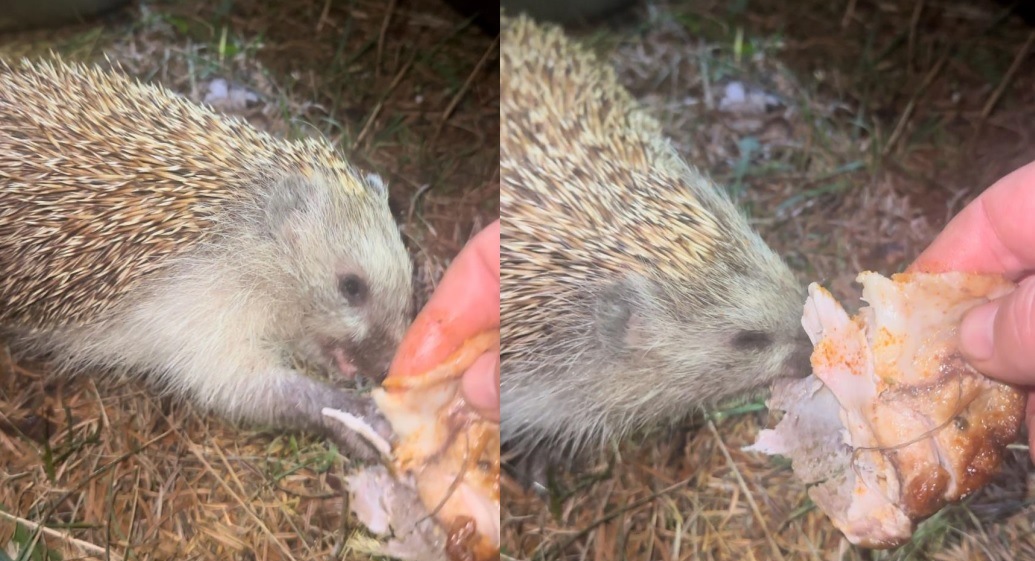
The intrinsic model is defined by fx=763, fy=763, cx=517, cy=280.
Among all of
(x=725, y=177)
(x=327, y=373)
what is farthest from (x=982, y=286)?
(x=327, y=373)

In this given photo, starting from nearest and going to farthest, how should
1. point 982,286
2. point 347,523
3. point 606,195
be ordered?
1. point 982,286
2. point 347,523
3. point 606,195

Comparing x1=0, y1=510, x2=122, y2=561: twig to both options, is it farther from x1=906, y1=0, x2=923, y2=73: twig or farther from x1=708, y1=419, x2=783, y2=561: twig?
x1=906, y1=0, x2=923, y2=73: twig

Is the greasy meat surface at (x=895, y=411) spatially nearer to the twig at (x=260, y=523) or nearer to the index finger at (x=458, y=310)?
the index finger at (x=458, y=310)

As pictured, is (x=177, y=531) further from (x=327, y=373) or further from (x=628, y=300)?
(x=628, y=300)

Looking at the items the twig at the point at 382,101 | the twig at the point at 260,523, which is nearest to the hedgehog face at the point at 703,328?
the twig at the point at 382,101

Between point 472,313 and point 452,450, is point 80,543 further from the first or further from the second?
point 472,313

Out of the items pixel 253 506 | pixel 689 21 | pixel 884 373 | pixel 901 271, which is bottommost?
pixel 253 506
